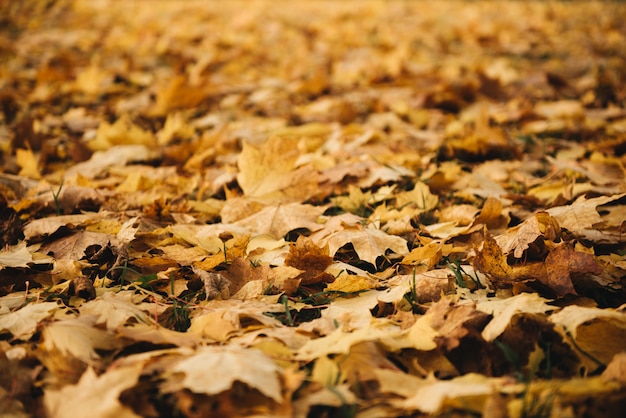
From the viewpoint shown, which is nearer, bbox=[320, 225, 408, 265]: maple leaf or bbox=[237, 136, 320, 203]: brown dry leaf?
bbox=[320, 225, 408, 265]: maple leaf

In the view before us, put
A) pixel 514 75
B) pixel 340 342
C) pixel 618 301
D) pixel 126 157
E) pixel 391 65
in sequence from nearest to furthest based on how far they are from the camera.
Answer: pixel 340 342 < pixel 618 301 < pixel 126 157 < pixel 514 75 < pixel 391 65

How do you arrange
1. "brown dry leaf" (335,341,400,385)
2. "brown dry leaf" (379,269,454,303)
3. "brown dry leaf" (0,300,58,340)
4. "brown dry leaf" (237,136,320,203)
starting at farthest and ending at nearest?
"brown dry leaf" (237,136,320,203)
"brown dry leaf" (379,269,454,303)
"brown dry leaf" (0,300,58,340)
"brown dry leaf" (335,341,400,385)

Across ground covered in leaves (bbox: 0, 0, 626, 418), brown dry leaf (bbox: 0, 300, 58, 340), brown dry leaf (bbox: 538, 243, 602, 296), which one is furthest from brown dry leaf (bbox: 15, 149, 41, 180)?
brown dry leaf (bbox: 538, 243, 602, 296)

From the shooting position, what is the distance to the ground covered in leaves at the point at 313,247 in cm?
86

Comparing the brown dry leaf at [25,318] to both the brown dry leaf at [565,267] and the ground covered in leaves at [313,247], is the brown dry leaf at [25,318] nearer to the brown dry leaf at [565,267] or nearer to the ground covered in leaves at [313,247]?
the ground covered in leaves at [313,247]

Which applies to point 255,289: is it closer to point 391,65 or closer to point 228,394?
point 228,394

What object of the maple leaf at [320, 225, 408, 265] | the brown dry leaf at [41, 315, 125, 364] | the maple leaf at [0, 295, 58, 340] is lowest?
the maple leaf at [320, 225, 408, 265]

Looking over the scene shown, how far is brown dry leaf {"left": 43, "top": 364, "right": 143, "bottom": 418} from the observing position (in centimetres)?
78

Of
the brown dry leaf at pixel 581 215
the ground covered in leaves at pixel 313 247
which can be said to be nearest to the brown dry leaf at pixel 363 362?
the ground covered in leaves at pixel 313 247

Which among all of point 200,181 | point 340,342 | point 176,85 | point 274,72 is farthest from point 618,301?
point 274,72

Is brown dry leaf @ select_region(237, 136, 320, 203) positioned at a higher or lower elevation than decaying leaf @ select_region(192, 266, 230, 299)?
higher

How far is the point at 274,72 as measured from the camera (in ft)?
12.5

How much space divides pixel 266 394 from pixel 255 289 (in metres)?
0.46

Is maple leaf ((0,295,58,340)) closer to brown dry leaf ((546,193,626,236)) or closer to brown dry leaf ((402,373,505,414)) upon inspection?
brown dry leaf ((402,373,505,414))
